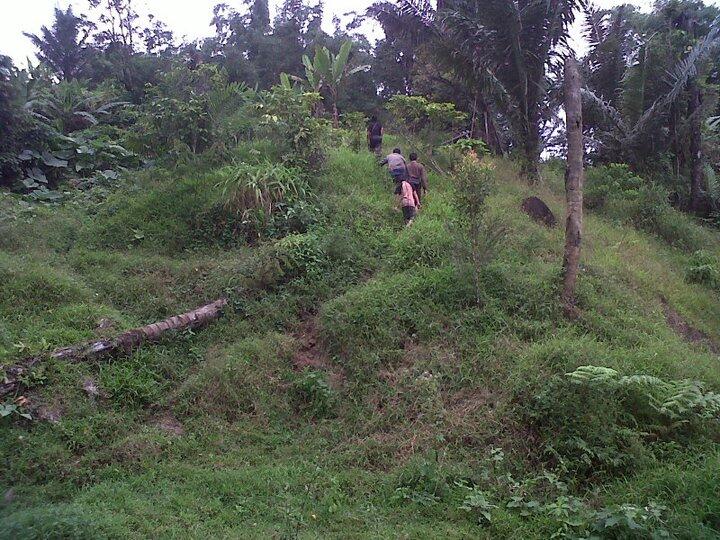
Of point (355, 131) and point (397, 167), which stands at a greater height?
point (355, 131)

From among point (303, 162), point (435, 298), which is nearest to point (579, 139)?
point (435, 298)

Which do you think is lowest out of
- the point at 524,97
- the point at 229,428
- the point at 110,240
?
the point at 229,428

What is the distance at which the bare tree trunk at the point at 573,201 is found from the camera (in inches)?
289

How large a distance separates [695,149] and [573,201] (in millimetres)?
9762

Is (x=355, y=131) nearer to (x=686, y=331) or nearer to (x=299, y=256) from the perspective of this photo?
(x=299, y=256)

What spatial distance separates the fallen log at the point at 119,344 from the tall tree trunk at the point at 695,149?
13.1 metres

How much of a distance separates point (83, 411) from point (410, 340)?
3794mm

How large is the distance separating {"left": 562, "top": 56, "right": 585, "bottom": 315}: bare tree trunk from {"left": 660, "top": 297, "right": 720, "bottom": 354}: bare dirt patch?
201 centimetres

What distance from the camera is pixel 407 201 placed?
10398 mm

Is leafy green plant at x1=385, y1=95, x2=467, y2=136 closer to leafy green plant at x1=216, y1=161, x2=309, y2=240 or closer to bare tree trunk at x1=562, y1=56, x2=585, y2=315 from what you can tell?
leafy green plant at x1=216, y1=161, x2=309, y2=240

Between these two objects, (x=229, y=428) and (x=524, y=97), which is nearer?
(x=229, y=428)

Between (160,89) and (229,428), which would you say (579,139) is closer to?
(229,428)

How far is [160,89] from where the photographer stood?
1142cm

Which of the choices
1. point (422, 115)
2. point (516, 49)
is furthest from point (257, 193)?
point (422, 115)
